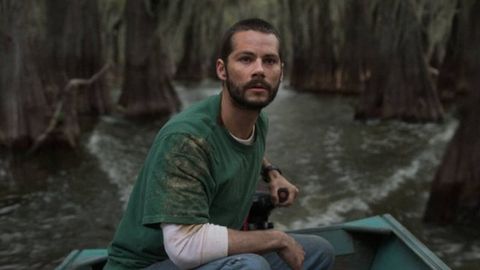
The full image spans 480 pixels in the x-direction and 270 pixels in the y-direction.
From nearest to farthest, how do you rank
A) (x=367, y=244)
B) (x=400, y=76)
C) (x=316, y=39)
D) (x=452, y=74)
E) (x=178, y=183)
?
1. (x=178, y=183)
2. (x=367, y=244)
3. (x=400, y=76)
4. (x=452, y=74)
5. (x=316, y=39)

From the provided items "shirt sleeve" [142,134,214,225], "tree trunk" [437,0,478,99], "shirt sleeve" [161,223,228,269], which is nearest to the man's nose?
"shirt sleeve" [142,134,214,225]

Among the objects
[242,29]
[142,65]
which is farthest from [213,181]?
[142,65]

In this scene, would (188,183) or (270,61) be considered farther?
(270,61)

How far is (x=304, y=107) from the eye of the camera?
74.4 ft

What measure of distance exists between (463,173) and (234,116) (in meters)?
5.51

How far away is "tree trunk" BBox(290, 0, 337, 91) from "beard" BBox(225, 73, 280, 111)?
25.2 m

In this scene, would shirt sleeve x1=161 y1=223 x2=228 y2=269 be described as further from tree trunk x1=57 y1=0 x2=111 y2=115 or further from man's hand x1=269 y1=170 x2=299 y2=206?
tree trunk x1=57 y1=0 x2=111 y2=115

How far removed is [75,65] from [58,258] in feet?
36.0

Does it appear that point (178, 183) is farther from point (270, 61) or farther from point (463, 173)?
point (463, 173)

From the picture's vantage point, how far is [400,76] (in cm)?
1708

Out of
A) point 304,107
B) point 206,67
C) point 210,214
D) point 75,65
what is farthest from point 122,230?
point 206,67

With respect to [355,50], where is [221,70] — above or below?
above

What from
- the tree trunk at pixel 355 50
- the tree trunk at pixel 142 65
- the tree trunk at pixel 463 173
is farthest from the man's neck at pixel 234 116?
the tree trunk at pixel 355 50

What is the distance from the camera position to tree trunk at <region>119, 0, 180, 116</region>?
18344 mm
